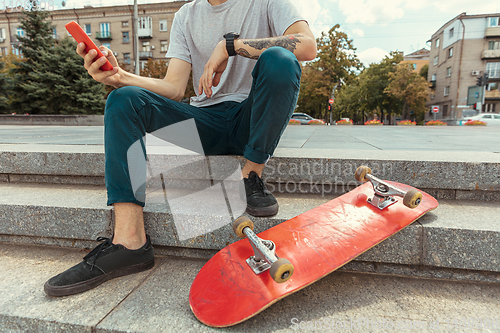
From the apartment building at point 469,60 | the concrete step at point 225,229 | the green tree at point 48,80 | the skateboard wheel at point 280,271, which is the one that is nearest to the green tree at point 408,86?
the apartment building at point 469,60

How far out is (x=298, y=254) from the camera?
110 cm

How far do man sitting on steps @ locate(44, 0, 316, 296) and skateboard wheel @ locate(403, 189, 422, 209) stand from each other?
0.60 m

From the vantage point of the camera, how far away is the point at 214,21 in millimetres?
1818

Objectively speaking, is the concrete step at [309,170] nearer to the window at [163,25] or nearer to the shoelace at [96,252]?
the shoelace at [96,252]

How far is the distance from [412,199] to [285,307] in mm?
713

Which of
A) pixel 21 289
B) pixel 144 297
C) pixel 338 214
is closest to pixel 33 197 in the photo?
pixel 21 289

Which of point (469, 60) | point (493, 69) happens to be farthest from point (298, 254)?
point (493, 69)

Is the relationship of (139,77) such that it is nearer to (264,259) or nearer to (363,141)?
(264,259)

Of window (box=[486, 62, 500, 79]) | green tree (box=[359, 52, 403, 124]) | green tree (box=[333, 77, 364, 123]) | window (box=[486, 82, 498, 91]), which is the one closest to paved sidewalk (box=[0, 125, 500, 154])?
green tree (box=[333, 77, 364, 123])

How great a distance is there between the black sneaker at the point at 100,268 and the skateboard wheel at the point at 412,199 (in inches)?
48.2

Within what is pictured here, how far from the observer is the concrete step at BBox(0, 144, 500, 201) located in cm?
152

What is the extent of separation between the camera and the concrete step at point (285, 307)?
95 centimetres

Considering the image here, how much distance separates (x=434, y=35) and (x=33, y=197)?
5139 cm

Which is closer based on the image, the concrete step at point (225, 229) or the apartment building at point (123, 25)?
the concrete step at point (225, 229)
